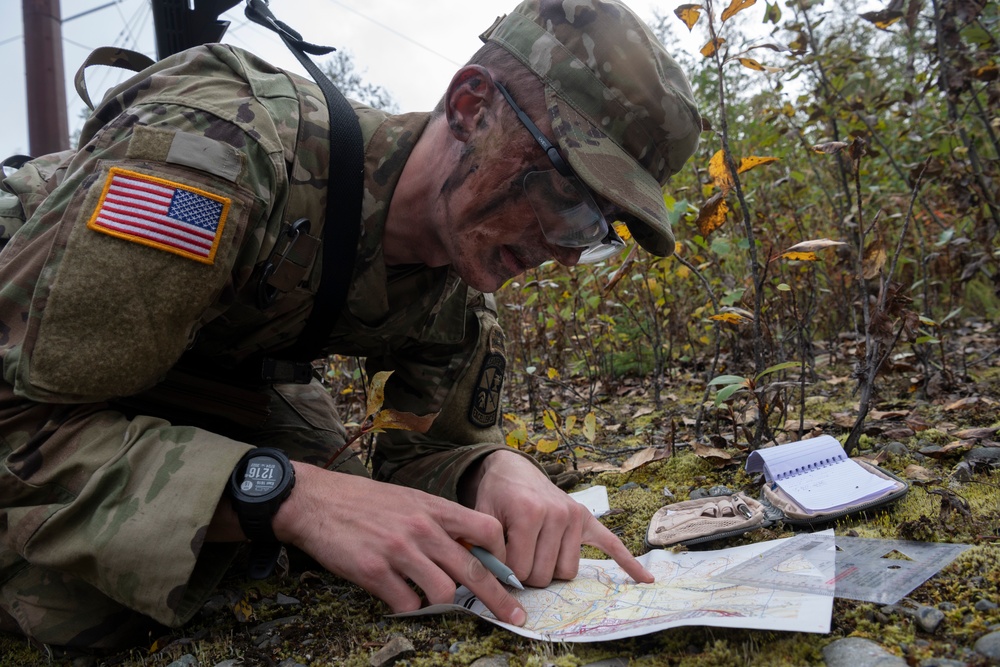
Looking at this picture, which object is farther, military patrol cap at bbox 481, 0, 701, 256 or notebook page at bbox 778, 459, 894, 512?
notebook page at bbox 778, 459, 894, 512

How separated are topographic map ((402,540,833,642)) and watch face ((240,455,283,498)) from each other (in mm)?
404

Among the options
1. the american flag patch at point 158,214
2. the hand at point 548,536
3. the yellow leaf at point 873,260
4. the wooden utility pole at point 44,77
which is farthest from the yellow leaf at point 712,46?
the wooden utility pole at point 44,77

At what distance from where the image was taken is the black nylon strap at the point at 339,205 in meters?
1.81

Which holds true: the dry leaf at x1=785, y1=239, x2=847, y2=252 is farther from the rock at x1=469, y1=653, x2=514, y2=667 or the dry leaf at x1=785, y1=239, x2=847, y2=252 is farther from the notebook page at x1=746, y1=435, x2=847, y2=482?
the rock at x1=469, y1=653, x2=514, y2=667

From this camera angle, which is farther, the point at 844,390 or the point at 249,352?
the point at 844,390

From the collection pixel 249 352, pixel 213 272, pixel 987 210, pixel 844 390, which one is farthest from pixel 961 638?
pixel 987 210

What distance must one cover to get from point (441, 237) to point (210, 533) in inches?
36.6

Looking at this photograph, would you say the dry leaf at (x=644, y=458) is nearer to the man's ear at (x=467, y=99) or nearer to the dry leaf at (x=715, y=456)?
the dry leaf at (x=715, y=456)

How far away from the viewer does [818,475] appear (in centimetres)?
195

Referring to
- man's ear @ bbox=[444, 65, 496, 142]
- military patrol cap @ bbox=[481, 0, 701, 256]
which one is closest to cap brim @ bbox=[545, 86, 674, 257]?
military patrol cap @ bbox=[481, 0, 701, 256]

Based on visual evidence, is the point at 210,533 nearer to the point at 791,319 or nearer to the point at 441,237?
the point at 441,237

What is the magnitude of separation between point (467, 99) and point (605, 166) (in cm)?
41

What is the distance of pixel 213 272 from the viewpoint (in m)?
1.49

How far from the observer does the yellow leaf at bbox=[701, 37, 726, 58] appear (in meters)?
2.31
